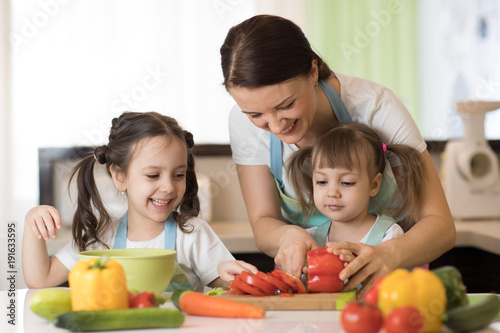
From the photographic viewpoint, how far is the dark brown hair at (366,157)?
1.62 metres

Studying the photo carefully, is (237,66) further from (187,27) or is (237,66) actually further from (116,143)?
(187,27)

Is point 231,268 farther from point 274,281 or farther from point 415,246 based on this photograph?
point 415,246

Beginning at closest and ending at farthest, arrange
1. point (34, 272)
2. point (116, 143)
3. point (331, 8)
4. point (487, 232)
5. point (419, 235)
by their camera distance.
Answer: point (419, 235), point (34, 272), point (116, 143), point (487, 232), point (331, 8)

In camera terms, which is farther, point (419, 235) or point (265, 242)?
point (265, 242)

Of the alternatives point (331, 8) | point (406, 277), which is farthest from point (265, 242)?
point (331, 8)

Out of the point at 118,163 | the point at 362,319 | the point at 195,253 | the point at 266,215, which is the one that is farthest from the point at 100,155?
the point at 362,319

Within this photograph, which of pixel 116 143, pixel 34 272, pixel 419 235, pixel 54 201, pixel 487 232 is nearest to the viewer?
pixel 419 235

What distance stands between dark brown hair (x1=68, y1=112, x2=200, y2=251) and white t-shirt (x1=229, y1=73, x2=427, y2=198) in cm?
16

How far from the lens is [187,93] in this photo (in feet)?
10.2

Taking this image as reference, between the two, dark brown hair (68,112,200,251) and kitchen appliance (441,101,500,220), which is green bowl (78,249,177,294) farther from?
kitchen appliance (441,101,500,220)

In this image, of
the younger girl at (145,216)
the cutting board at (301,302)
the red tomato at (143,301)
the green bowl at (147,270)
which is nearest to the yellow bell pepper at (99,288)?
the red tomato at (143,301)

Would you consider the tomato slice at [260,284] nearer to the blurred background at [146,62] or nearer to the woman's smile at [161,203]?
the woman's smile at [161,203]

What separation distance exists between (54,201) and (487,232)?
199 cm

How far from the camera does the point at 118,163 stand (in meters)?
1.73
